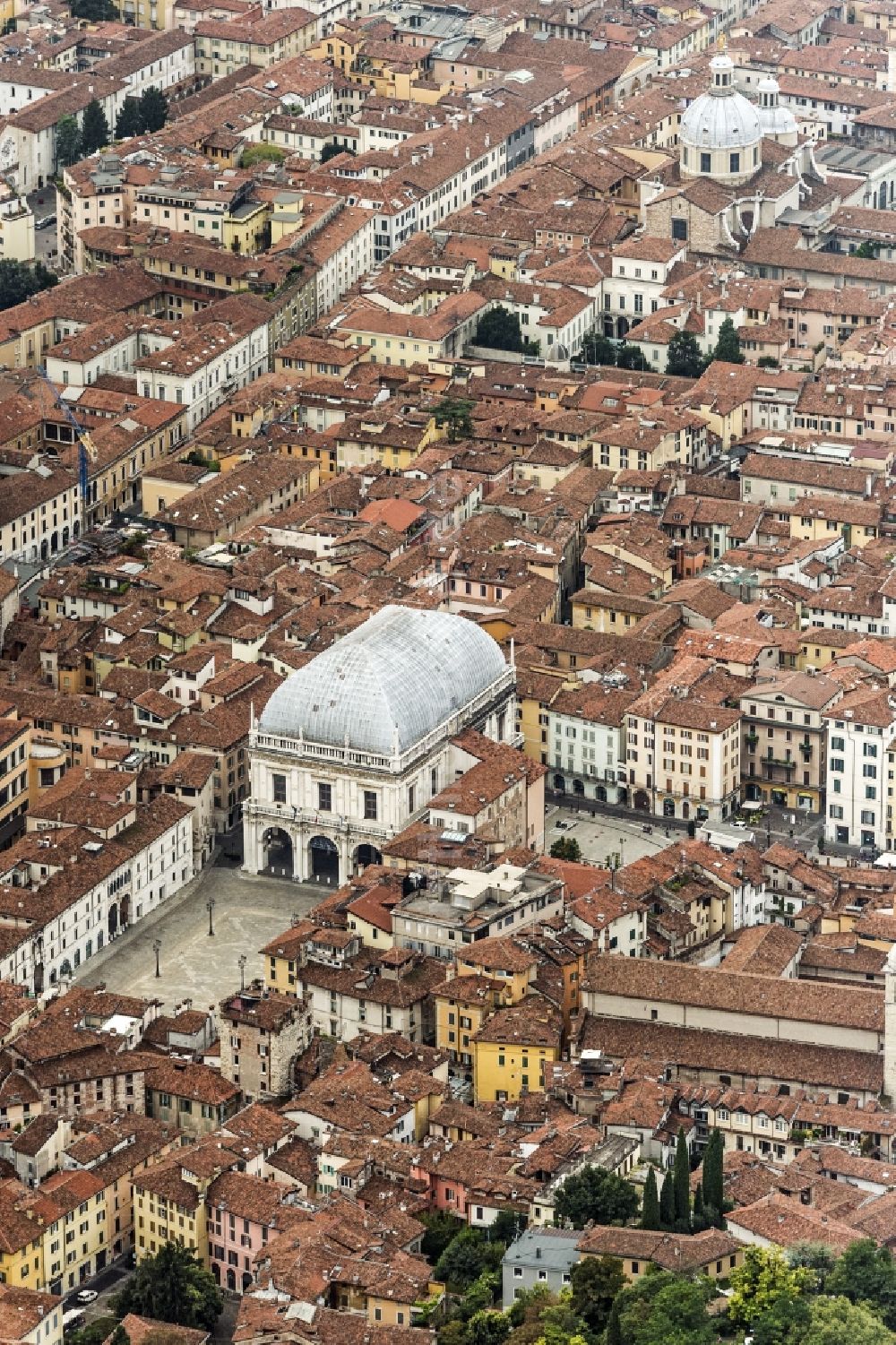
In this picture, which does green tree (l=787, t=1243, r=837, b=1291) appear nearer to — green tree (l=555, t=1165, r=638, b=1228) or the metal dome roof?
green tree (l=555, t=1165, r=638, b=1228)

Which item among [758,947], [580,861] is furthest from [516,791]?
[758,947]

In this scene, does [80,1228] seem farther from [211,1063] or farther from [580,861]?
[580,861]

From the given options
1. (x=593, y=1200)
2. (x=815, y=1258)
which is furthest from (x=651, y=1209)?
(x=815, y=1258)

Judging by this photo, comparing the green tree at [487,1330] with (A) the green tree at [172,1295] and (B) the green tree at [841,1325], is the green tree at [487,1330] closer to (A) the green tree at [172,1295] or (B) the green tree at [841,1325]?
(B) the green tree at [841,1325]

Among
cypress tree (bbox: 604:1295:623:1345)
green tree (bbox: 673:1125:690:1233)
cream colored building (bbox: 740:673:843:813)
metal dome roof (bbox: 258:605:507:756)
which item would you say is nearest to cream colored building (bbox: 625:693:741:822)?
cream colored building (bbox: 740:673:843:813)

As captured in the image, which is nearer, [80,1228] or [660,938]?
[80,1228]

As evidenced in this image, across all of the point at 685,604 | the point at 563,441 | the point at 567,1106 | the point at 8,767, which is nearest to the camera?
the point at 567,1106
